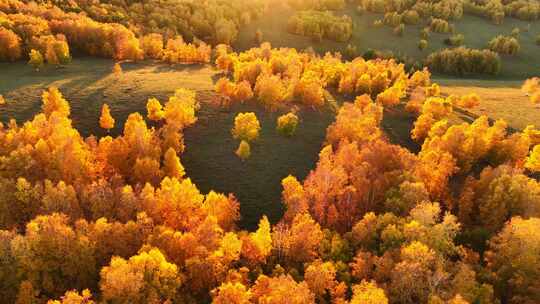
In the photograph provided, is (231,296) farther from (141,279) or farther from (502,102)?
(502,102)

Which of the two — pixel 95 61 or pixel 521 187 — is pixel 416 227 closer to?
pixel 521 187

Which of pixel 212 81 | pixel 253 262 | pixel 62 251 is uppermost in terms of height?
pixel 212 81

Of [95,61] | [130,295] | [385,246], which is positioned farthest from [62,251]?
[95,61]

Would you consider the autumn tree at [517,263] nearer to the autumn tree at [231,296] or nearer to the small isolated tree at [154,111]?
the autumn tree at [231,296]

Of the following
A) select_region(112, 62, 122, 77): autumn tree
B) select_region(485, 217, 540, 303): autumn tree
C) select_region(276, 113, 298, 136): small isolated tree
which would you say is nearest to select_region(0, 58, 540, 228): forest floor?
select_region(112, 62, 122, 77): autumn tree

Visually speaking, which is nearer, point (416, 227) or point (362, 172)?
point (416, 227)

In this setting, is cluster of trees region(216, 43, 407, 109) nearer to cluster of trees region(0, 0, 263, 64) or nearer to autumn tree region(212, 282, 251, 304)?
cluster of trees region(0, 0, 263, 64)

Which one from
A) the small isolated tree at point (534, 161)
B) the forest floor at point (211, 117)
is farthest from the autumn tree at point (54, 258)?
the small isolated tree at point (534, 161)

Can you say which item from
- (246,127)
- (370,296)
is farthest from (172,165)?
(370,296)
